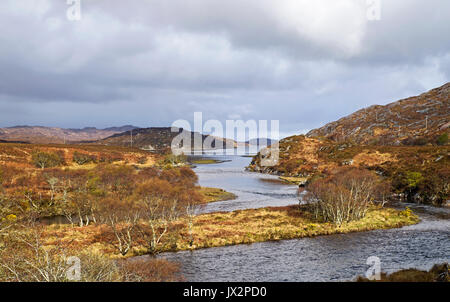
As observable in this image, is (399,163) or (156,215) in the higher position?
(399,163)

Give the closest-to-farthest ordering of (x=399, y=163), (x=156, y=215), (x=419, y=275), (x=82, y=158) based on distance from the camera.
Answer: (x=419, y=275)
(x=156, y=215)
(x=399, y=163)
(x=82, y=158)

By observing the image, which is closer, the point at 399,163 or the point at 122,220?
the point at 122,220

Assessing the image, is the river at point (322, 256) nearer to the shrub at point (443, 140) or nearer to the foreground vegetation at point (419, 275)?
the foreground vegetation at point (419, 275)

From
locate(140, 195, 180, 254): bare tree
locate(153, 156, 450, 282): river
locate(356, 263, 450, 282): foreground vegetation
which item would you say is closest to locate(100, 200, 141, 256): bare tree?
Answer: locate(140, 195, 180, 254): bare tree

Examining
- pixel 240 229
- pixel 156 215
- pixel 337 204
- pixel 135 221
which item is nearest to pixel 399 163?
pixel 337 204

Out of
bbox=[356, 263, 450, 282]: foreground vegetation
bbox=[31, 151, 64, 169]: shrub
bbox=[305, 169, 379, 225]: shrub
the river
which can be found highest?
bbox=[31, 151, 64, 169]: shrub

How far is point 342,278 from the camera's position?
3512 centimetres

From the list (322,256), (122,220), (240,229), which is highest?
(122,220)

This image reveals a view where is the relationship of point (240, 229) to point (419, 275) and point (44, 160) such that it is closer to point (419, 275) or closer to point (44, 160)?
point (419, 275)

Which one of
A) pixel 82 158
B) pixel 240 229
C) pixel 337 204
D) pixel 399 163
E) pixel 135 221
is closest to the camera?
pixel 135 221

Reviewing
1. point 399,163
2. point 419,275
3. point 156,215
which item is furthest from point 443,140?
point 156,215

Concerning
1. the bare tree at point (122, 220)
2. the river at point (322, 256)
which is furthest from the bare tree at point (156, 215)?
the river at point (322, 256)

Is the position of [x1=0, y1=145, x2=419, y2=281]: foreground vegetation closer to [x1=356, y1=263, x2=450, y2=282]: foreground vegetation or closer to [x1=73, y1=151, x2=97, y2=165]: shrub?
[x1=356, y1=263, x2=450, y2=282]: foreground vegetation
